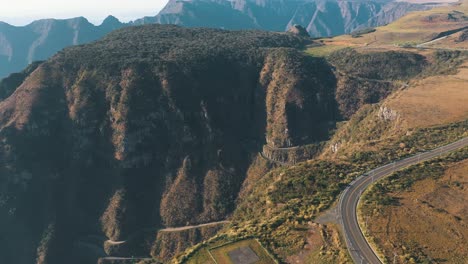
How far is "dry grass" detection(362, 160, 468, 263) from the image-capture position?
71.1 meters

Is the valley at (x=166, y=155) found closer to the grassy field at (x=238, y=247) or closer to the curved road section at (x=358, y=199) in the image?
the curved road section at (x=358, y=199)

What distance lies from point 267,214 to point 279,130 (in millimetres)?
99921

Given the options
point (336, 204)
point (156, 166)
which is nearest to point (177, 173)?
point (156, 166)

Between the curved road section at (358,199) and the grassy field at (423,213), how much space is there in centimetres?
215


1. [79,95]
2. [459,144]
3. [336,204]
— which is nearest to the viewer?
[336,204]

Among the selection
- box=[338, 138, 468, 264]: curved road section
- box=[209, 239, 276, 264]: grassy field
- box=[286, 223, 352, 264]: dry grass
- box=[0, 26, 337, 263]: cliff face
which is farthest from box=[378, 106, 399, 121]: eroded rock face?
box=[209, 239, 276, 264]: grassy field

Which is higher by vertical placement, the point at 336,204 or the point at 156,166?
the point at 336,204

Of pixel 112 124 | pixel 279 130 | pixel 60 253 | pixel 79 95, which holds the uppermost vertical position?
pixel 79 95

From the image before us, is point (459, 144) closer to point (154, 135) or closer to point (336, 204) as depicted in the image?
point (336, 204)

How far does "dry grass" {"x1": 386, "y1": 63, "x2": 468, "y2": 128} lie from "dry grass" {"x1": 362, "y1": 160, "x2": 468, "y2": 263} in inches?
1635

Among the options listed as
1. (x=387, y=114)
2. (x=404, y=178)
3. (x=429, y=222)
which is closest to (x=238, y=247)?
(x=429, y=222)

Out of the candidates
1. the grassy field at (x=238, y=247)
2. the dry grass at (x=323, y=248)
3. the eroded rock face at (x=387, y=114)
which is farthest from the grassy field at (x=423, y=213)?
the eroded rock face at (x=387, y=114)

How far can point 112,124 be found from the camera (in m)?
192

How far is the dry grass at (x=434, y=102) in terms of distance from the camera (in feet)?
428
